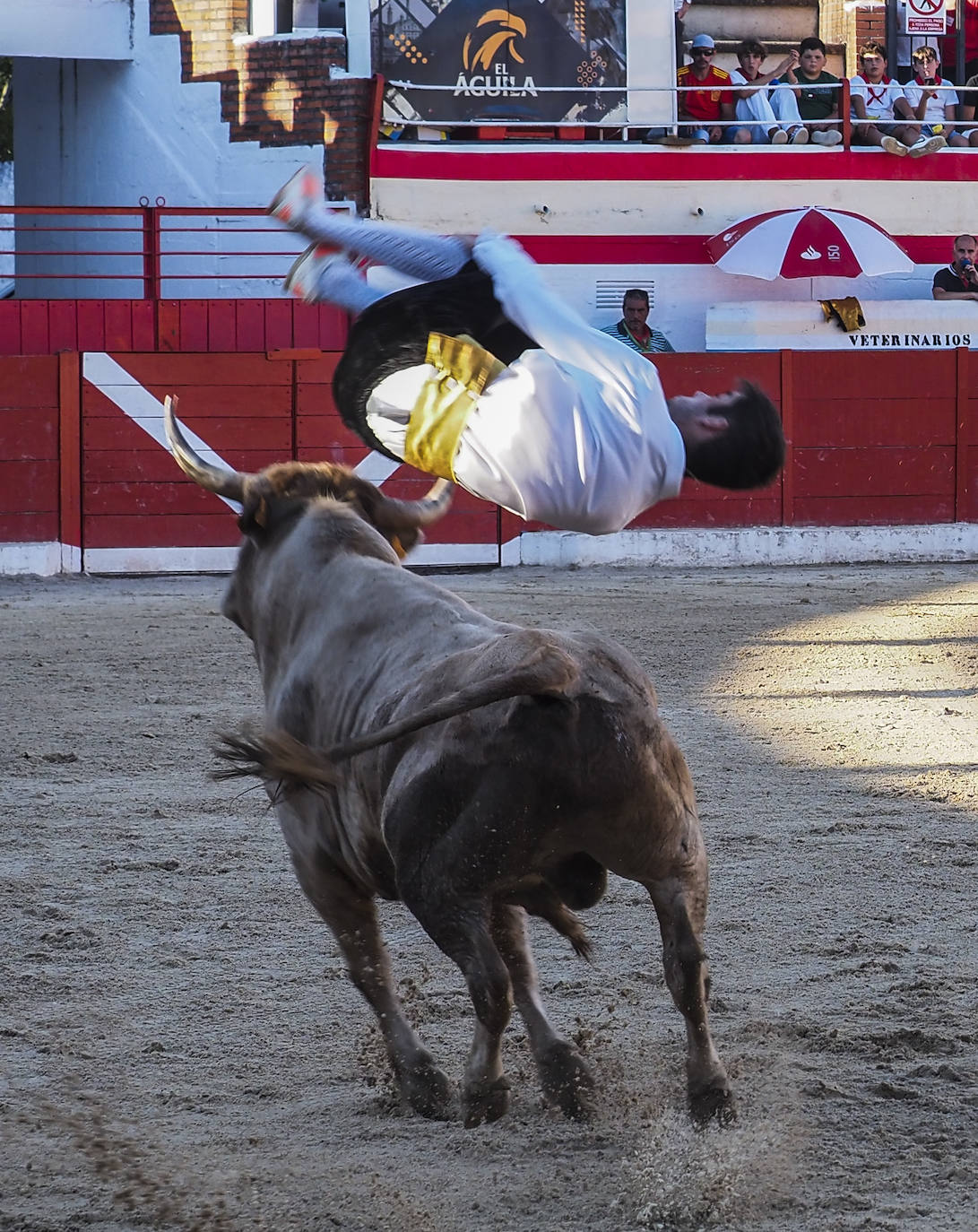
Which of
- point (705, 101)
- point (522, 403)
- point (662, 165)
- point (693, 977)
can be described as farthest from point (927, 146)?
point (693, 977)

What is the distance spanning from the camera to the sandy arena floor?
2.21 metres

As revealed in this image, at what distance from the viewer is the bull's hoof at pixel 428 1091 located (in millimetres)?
2535

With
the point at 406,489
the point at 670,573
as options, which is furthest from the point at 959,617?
the point at 406,489

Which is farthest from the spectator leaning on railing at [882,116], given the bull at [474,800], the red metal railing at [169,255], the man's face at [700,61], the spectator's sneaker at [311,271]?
the bull at [474,800]

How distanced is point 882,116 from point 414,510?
37.0 ft

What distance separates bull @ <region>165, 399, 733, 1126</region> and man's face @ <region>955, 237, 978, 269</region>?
10631mm

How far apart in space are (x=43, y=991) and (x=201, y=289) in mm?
9922

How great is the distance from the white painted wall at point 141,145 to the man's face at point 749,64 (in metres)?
3.38

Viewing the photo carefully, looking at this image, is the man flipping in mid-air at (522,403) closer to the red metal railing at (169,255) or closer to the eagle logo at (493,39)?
the red metal railing at (169,255)

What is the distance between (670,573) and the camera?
955 cm

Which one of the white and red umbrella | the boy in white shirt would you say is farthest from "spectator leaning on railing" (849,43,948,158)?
the white and red umbrella

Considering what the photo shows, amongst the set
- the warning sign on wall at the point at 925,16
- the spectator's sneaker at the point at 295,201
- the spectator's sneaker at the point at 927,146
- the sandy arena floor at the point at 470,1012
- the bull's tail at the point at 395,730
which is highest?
the warning sign on wall at the point at 925,16

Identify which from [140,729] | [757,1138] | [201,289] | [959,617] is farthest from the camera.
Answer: [201,289]

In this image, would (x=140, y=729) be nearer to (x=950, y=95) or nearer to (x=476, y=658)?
(x=476, y=658)
